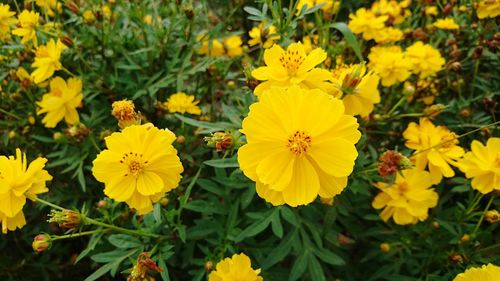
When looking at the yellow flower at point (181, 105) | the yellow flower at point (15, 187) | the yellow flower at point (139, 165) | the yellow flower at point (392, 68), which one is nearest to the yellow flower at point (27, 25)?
the yellow flower at point (181, 105)

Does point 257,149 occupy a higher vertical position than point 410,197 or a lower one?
higher

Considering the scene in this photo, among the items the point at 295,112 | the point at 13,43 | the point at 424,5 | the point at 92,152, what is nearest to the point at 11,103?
the point at 13,43

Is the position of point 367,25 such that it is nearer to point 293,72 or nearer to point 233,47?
point 233,47

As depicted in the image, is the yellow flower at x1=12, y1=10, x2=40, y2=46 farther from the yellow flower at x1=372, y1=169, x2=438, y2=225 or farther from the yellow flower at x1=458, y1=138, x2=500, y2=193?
the yellow flower at x1=458, y1=138, x2=500, y2=193

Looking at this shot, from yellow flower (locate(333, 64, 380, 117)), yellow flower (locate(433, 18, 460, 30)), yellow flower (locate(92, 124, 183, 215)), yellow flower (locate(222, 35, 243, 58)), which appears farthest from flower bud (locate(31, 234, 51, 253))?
yellow flower (locate(433, 18, 460, 30))

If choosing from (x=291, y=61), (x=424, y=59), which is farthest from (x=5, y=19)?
(x=424, y=59)

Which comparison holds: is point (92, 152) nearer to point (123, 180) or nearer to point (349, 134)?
point (123, 180)
